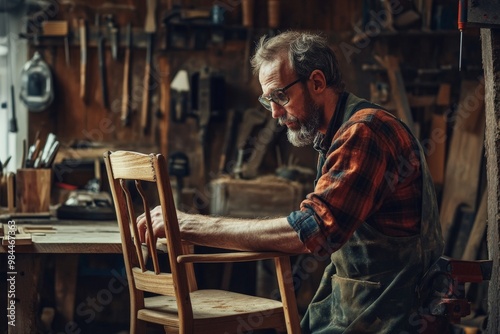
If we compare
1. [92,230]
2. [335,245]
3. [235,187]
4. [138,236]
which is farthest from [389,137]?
[235,187]

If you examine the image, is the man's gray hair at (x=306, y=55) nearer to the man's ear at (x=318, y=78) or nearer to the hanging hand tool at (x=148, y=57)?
the man's ear at (x=318, y=78)

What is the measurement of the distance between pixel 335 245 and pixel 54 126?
4.61 meters

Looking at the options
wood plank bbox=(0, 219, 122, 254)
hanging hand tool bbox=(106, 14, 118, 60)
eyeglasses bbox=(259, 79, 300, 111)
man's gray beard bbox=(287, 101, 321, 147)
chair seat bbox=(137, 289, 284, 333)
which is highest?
hanging hand tool bbox=(106, 14, 118, 60)

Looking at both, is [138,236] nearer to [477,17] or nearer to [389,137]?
[389,137]

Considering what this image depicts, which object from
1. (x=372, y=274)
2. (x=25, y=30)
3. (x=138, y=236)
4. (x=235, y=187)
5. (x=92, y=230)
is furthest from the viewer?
(x=25, y=30)

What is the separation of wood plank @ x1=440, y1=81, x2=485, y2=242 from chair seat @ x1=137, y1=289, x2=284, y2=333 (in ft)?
11.1

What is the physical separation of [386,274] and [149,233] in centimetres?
84

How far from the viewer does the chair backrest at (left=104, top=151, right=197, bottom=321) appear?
2.67 m

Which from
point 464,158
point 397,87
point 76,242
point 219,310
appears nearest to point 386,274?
point 219,310

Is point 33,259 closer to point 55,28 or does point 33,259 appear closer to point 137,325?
point 137,325

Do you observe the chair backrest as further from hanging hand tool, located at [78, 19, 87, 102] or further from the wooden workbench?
hanging hand tool, located at [78, 19, 87, 102]

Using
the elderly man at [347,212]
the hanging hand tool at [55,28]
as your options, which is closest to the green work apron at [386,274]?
the elderly man at [347,212]

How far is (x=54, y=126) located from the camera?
6656mm

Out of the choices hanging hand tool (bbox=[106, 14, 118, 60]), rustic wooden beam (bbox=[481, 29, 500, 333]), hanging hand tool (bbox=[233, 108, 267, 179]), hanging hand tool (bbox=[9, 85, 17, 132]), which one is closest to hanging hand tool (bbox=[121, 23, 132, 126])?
hanging hand tool (bbox=[106, 14, 118, 60])
